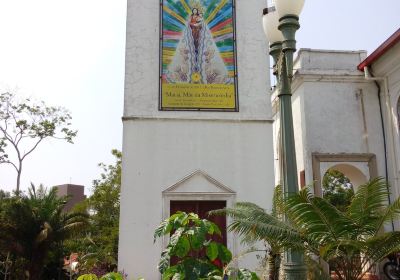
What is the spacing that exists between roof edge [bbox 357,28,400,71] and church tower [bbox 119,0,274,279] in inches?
157

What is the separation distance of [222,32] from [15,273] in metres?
11.3

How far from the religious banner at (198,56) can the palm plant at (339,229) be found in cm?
767

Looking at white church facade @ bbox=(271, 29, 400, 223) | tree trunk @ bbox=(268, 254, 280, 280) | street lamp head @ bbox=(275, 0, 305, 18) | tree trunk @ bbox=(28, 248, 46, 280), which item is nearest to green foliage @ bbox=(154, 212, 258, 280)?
street lamp head @ bbox=(275, 0, 305, 18)

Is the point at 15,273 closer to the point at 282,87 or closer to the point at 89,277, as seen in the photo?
the point at 89,277

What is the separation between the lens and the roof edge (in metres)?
13.2

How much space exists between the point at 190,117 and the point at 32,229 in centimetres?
728

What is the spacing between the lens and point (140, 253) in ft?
38.1

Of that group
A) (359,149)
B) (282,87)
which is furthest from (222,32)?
(282,87)

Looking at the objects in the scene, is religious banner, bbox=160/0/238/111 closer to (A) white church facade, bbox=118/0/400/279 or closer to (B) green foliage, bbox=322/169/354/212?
(A) white church facade, bbox=118/0/400/279

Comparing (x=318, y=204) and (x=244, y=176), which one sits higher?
(x=244, y=176)

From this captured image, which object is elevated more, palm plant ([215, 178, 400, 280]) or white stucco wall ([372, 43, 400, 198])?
white stucco wall ([372, 43, 400, 198])

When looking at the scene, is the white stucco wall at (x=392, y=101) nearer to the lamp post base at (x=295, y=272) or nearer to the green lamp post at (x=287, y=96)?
the green lamp post at (x=287, y=96)

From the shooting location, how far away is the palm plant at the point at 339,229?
4.96 meters

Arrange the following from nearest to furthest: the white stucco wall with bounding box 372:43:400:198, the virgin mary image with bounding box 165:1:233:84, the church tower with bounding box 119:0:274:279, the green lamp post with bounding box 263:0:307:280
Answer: the green lamp post with bounding box 263:0:307:280 → the church tower with bounding box 119:0:274:279 → the virgin mary image with bounding box 165:1:233:84 → the white stucco wall with bounding box 372:43:400:198
